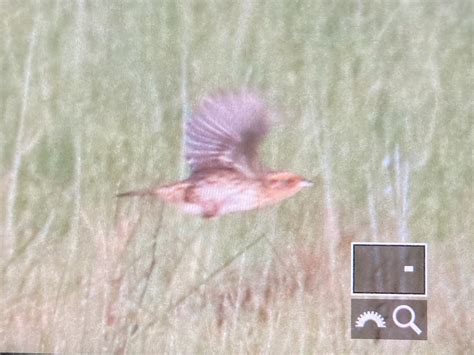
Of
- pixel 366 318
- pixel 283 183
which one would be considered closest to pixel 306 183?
pixel 283 183

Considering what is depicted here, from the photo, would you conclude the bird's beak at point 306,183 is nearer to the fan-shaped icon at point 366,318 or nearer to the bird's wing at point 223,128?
the bird's wing at point 223,128

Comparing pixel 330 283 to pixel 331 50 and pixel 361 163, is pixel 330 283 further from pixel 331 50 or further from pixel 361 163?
pixel 331 50

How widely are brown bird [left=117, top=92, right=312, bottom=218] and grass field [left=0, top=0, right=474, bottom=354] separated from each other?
22 mm

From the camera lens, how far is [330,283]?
1.49 m

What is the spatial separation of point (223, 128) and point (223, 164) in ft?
0.24

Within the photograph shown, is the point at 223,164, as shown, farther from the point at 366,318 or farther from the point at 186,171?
the point at 366,318

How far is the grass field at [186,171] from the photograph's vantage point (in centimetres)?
148

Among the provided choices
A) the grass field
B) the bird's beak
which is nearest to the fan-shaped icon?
the grass field

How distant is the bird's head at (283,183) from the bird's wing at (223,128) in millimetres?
35

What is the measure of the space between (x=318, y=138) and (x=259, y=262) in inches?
11.1

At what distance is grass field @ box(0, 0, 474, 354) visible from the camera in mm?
1483

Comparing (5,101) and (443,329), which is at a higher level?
(5,101)

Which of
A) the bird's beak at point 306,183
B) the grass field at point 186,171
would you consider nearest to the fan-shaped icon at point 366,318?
the grass field at point 186,171

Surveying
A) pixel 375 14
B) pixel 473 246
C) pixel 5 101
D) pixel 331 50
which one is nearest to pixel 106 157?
pixel 5 101
